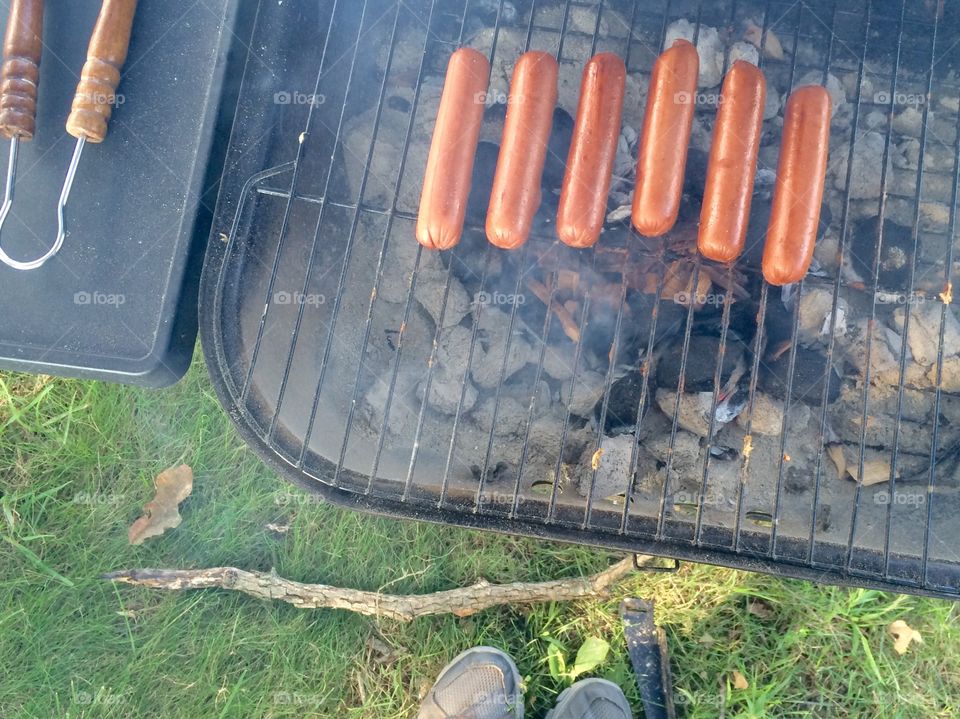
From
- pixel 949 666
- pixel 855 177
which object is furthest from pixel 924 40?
pixel 949 666

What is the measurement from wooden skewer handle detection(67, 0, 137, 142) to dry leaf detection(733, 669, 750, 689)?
3.65 metres

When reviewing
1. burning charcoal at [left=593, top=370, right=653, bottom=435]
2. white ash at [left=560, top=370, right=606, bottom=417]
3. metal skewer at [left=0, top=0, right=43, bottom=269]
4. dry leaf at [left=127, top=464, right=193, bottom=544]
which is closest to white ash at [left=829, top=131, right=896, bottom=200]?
burning charcoal at [left=593, top=370, right=653, bottom=435]

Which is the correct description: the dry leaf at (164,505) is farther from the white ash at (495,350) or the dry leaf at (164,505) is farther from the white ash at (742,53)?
the white ash at (742,53)

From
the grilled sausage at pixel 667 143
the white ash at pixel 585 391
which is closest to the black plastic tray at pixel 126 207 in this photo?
the white ash at pixel 585 391

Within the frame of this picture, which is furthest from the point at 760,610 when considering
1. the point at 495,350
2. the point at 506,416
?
the point at 495,350

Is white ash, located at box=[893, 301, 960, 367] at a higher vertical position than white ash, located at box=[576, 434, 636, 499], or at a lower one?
higher

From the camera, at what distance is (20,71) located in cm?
273

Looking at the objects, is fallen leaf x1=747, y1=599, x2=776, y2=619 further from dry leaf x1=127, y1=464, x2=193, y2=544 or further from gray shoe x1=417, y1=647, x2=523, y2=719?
dry leaf x1=127, y1=464, x2=193, y2=544

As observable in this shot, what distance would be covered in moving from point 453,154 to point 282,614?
2.38m

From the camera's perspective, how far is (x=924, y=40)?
2971 millimetres

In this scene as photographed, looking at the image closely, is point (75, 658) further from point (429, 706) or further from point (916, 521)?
point (916, 521)

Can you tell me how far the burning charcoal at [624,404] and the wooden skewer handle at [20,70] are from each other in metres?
2.47

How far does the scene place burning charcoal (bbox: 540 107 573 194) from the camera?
9.64 ft

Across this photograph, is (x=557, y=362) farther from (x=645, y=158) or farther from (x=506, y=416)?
(x=645, y=158)
